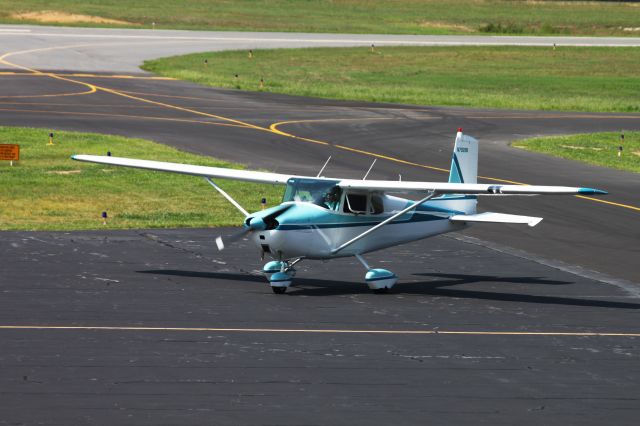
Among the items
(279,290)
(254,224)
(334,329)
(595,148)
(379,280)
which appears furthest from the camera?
(595,148)

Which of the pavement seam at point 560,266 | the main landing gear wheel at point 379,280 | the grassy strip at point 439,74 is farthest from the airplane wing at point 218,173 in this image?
the grassy strip at point 439,74

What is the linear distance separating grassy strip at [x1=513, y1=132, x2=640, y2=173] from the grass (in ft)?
192

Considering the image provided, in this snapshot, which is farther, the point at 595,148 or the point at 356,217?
the point at 595,148

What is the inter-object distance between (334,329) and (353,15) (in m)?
110

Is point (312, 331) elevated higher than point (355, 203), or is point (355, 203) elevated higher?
point (355, 203)

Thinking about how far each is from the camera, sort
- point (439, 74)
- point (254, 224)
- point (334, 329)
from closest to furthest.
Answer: point (334, 329) < point (254, 224) < point (439, 74)

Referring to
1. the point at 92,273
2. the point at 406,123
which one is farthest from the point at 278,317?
the point at 406,123

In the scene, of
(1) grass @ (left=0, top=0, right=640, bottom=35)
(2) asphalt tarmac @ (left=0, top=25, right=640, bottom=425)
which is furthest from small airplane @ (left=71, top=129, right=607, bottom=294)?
(1) grass @ (left=0, top=0, right=640, bottom=35)

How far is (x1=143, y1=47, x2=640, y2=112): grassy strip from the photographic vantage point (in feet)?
246

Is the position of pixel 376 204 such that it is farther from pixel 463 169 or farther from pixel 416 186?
pixel 463 169

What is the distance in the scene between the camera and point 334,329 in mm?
22766

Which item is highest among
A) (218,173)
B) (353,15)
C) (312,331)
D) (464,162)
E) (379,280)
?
(353,15)

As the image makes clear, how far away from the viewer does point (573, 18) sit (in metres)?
138

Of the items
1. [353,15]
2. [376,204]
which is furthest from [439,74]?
[376,204]
